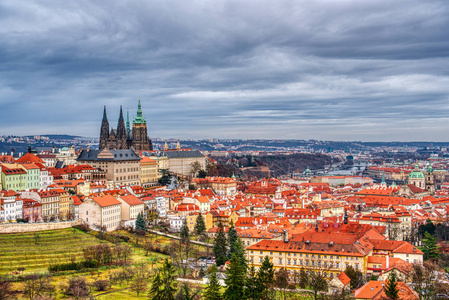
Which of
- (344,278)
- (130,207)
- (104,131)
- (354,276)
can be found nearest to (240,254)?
(344,278)

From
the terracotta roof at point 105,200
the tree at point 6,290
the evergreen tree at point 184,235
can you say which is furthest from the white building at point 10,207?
the evergreen tree at point 184,235

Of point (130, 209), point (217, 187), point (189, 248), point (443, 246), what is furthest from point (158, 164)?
point (443, 246)

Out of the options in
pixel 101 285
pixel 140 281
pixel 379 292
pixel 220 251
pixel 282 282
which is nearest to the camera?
pixel 379 292

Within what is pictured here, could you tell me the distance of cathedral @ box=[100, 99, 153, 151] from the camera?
608 ft

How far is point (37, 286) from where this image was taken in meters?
59.2

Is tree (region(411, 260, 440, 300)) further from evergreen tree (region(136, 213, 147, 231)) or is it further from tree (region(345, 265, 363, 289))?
evergreen tree (region(136, 213, 147, 231))

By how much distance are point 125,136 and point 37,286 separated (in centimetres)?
13272

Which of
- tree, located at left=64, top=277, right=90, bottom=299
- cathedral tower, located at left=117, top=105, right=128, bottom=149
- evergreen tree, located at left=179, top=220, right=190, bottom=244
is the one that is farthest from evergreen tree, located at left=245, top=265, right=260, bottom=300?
cathedral tower, located at left=117, top=105, right=128, bottom=149

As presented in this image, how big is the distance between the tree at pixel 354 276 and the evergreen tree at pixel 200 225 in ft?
119

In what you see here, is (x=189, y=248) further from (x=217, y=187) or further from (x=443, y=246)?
(x=217, y=187)

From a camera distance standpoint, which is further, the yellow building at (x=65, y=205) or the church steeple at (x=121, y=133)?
the church steeple at (x=121, y=133)

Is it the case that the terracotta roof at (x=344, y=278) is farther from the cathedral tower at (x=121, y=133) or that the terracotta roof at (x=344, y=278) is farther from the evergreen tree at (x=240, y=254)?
the cathedral tower at (x=121, y=133)

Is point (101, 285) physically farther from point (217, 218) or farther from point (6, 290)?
point (217, 218)

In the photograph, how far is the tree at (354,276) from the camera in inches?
2419
